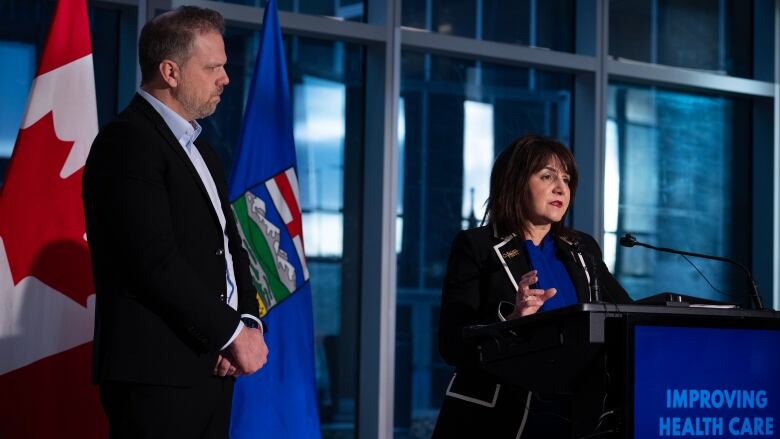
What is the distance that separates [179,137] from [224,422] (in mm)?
630

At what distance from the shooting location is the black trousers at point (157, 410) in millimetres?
2129

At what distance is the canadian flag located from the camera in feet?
10.9

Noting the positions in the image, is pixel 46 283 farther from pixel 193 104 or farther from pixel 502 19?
pixel 502 19

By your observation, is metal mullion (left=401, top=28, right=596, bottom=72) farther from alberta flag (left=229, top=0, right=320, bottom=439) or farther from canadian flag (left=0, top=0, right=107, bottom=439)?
canadian flag (left=0, top=0, right=107, bottom=439)

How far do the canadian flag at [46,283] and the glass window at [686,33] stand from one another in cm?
341

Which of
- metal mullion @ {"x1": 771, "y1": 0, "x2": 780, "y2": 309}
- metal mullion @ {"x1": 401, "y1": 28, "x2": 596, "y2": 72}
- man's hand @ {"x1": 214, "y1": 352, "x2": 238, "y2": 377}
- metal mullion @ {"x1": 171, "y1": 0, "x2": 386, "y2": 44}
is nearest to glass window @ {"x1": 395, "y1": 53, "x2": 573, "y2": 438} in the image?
metal mullion @ {"x1": 401, "y1": 28, "x2": 596, "y2": 72}

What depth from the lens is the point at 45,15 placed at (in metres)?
4.47

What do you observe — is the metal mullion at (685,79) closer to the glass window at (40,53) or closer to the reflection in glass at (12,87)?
the glass window at (40,53)

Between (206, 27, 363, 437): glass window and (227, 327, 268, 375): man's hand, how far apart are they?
2.82 metres

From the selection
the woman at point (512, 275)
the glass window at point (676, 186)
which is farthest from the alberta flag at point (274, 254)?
the glass window at point (676, 186)

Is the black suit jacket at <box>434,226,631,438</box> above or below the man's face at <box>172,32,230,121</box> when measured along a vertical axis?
below

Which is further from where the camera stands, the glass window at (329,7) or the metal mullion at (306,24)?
the glass window at (329,7)

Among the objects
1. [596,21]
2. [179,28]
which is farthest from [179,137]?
[596,21]

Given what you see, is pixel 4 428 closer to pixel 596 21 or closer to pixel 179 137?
pixel 179 137
